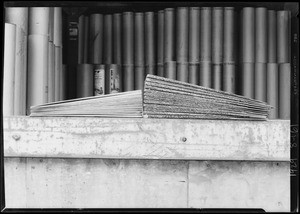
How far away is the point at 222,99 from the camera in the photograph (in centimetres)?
173

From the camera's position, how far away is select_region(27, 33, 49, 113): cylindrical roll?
2.01m

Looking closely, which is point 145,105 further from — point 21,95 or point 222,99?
point 21,95

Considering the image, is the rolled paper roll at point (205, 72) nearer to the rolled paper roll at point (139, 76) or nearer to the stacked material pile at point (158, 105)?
the rolled paper roll at point (139, 76)

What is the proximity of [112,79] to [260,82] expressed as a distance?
3.12 ft

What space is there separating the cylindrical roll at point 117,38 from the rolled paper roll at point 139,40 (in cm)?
10

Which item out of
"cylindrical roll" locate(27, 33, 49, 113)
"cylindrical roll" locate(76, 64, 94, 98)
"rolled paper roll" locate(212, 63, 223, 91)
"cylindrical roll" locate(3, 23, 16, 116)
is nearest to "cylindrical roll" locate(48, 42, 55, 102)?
"cylindrical roll" locate(27, 33, 49, 113)

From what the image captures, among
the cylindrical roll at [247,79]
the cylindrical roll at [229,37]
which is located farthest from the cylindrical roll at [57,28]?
the cylindrical roll at [247,79]

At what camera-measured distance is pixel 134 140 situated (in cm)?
167

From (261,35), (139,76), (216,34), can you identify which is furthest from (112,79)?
(261,35)

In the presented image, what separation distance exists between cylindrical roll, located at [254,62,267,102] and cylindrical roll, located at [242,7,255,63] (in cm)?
7

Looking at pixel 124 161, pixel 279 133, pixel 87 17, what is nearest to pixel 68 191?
pixel 124 161

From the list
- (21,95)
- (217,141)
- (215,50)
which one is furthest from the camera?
(215,50)

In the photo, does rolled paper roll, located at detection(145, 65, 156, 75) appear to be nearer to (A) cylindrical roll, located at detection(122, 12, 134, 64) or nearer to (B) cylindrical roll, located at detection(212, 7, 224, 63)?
(A) cylindrical roll, located at detection(122, 12, 134, 64)

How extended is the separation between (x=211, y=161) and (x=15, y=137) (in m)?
0.73
